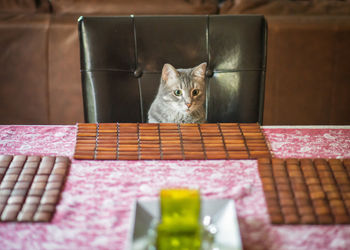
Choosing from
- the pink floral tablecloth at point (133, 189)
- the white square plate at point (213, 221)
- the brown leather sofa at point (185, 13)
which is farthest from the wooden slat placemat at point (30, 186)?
the brown leather sofa at point (185, 13)

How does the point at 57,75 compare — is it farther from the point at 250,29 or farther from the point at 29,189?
the point at 29,189

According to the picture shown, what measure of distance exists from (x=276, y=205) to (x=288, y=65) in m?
1.18

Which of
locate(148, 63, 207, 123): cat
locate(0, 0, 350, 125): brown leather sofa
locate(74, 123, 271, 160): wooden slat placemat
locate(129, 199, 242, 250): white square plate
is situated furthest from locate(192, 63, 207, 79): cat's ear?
locate(0, 0, 350, 125): brown leather sofa

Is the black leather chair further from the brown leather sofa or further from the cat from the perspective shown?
the brown leather sofa

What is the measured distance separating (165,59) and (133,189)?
542 mm

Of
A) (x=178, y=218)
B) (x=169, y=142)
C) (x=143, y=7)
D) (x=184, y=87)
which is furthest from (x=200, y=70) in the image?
(x=143, y=7)

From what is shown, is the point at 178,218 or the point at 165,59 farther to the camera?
the point at 165,59

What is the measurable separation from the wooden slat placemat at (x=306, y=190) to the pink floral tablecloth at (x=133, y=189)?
16mm

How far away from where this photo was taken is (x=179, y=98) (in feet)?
3.74

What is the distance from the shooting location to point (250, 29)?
1071 millimetres

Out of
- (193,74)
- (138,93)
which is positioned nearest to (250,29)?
(193,74)

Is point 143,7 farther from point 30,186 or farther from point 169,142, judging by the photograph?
point 30,186

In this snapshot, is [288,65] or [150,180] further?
[288,65]

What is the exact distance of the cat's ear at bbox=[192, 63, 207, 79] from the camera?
3.49 feet
